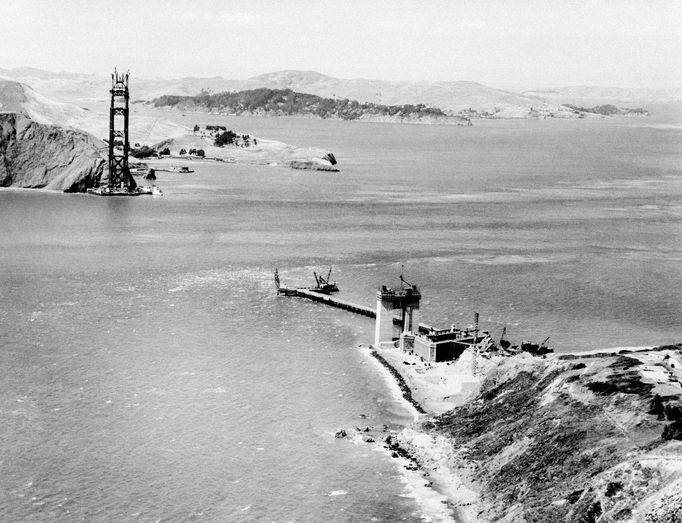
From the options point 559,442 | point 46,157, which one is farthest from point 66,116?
point 559,442

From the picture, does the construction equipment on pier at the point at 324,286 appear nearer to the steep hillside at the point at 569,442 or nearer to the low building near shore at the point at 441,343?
the low building near shore at the point at 441,343

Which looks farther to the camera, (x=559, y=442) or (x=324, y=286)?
(x=324, y=286)

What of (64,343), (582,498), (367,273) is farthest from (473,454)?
(367,273)

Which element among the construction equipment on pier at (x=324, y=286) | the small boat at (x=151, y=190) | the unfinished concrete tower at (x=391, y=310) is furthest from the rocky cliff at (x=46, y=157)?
the unfinished concrete tower at (x=391, y=310)

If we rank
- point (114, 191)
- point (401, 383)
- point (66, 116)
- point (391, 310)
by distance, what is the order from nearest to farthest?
point (401, 383), point (391, 310), point (114, 191), point (66, 116)

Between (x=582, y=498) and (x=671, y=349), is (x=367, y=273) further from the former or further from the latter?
(x=582, y=498)

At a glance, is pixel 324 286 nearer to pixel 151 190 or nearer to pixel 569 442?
pixel 569 442
